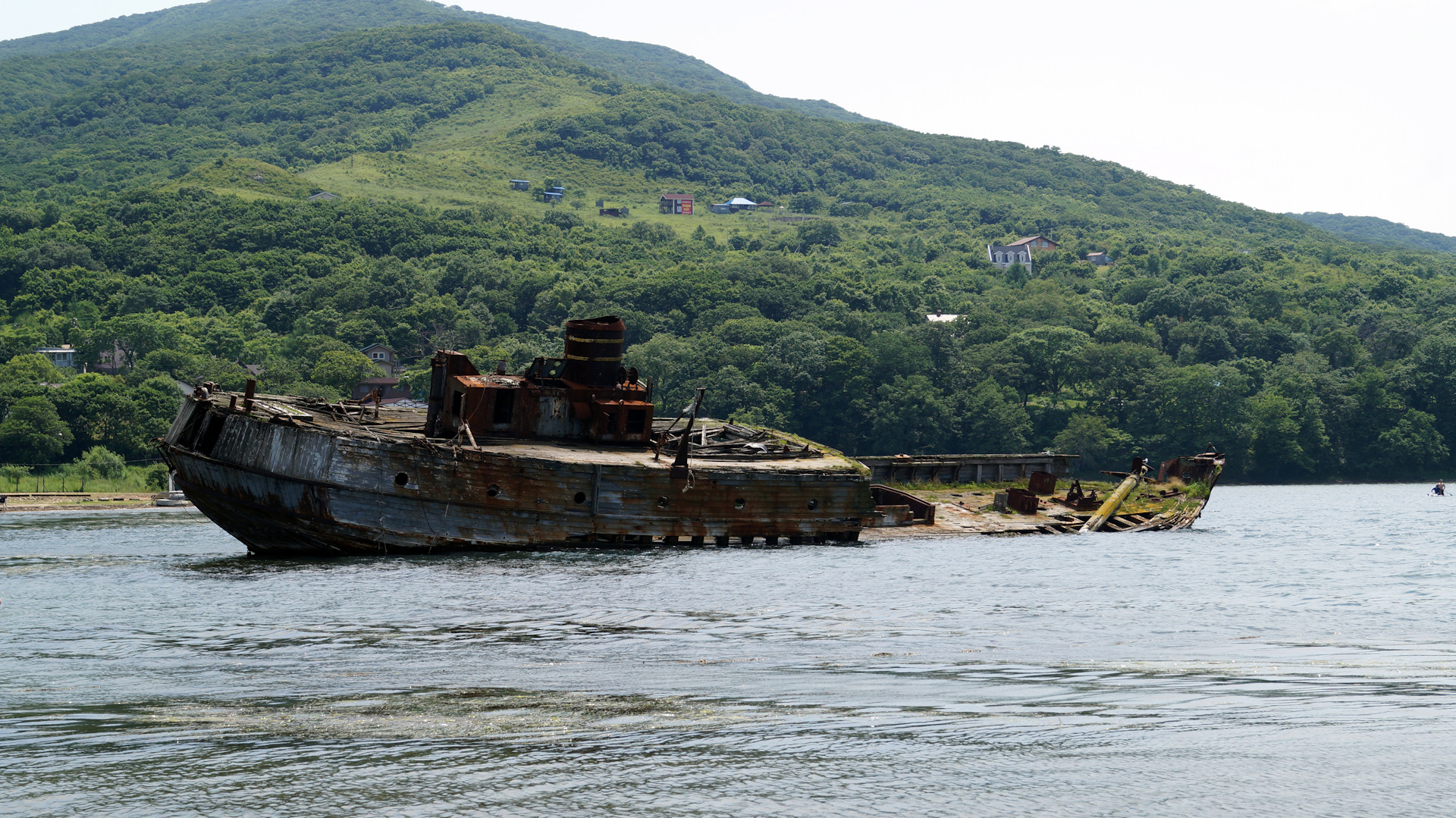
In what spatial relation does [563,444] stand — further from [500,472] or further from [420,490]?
[420,490]

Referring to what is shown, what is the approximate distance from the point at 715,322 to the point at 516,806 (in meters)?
139

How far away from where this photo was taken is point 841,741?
1642 cm

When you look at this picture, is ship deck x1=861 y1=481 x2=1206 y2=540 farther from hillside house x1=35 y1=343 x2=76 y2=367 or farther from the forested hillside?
hillside house x1=35 y1=343 x2=76 y2=367

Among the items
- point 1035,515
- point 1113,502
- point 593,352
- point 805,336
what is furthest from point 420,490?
point 805,336

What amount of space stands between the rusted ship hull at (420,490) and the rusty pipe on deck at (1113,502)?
59.9 feet

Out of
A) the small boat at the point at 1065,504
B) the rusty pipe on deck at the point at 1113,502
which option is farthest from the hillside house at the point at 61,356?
the rusty pipe on deck at the point at 1113,502

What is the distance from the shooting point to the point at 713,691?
776 inches

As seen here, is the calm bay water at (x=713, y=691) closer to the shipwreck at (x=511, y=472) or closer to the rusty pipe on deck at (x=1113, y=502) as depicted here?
the shipwreck at (x=511, y=472)

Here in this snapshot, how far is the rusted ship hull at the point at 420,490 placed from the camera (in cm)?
3850

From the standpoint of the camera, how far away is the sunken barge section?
3872 cm

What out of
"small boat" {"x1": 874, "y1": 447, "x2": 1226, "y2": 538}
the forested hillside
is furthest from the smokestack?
the forested hillside

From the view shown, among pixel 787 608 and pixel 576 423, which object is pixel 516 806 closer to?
pixel 787 608

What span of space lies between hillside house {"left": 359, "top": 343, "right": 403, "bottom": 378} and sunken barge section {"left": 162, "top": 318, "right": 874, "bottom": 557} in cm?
9947

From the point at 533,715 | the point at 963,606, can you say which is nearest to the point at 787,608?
the point at 963,606
